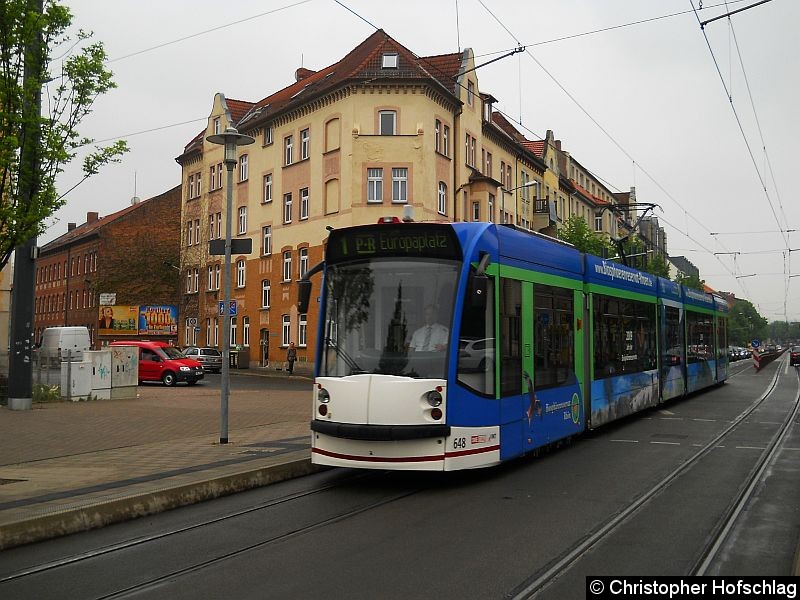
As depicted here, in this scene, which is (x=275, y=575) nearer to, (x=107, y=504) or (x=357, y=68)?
(x=107, y=504)

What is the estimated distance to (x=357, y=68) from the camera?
3884 centimetres

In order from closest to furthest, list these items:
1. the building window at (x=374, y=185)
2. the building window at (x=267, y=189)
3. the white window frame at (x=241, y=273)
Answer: the building window at (x=374, y=185) → the building window at (x=267, y=189) → the white window frame at (x=241, y=273)

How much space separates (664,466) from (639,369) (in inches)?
242

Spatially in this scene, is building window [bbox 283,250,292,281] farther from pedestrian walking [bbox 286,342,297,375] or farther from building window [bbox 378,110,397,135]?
building window [bbox 378,110,397,135]

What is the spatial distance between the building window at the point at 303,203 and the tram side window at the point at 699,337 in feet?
73.2

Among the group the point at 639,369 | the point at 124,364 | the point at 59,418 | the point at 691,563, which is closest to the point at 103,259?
the point at 124,364

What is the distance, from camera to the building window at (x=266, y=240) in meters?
45.2

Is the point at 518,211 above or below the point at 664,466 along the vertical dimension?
above

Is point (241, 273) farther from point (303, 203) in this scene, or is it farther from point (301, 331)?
point (303, 203)

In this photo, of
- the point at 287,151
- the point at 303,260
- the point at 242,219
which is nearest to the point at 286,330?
the point at 303,260

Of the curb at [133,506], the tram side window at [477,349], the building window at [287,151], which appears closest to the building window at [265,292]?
the building window at [287,151]

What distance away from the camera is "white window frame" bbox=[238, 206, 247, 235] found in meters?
47.6

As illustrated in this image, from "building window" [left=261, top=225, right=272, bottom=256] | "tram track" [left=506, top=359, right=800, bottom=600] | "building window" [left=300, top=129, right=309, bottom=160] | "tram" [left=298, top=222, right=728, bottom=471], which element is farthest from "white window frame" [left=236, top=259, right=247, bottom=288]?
"tram track" [left=506, top=359, right=800, bottom=600]

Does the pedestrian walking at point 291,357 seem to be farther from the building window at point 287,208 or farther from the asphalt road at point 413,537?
the asphalt road at point 413,537
